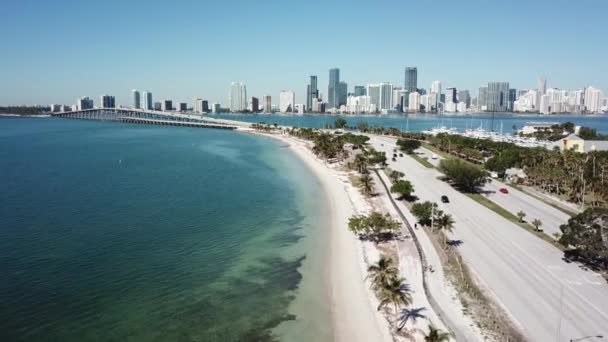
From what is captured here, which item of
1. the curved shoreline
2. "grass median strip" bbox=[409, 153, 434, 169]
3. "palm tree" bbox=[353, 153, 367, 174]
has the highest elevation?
"palm tree" bbox=[353, 153, 367, 174]

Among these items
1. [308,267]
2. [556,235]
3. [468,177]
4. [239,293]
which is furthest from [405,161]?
[239,293]

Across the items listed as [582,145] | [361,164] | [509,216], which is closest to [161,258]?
[509,216]

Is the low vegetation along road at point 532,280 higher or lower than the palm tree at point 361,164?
lower

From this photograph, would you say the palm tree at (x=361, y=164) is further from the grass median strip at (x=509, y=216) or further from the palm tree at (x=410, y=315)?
the palm tree at (x=410, y=315)

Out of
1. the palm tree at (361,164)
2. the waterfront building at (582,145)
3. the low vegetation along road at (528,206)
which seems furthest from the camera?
the waterfront building at (582,145)

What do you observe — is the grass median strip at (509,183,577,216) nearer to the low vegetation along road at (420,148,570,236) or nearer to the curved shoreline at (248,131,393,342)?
the low vegetation along road at (420,148,570,236)

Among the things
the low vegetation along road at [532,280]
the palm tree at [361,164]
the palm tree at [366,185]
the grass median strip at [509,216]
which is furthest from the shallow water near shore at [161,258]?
the grass median strip at [509,216]

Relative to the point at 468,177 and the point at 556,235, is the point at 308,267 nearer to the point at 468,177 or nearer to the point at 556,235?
the point at 556,235

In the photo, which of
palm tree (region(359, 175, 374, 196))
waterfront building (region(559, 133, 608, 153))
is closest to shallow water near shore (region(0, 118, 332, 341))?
palm tree (region(359, 175, 374, 196))
